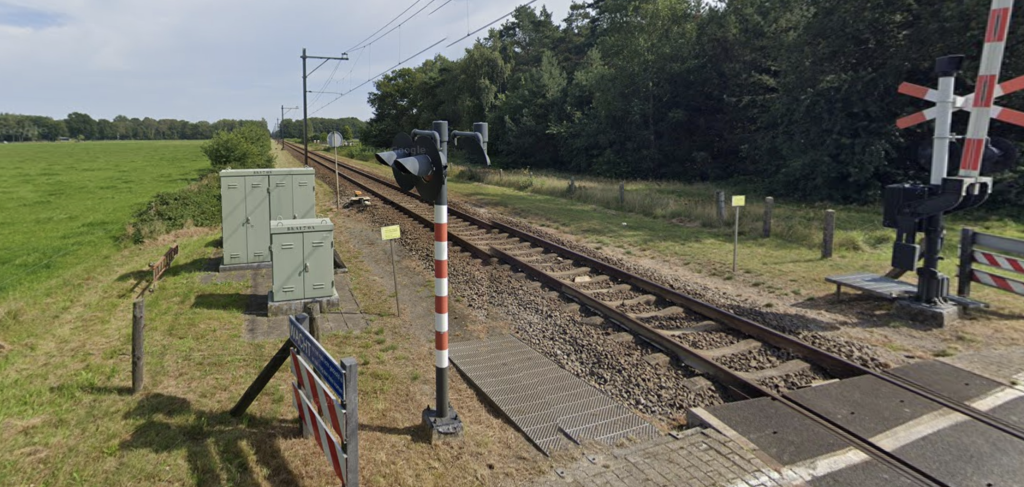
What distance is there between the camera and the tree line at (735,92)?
21.1m

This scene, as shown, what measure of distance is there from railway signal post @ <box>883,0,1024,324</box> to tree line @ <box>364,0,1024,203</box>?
1152mm

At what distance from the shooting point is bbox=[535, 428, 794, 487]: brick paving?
4.21m

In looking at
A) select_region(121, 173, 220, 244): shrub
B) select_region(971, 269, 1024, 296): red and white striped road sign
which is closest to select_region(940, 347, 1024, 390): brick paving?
select_region(971, 269, 1024, 296): red and white striped road sign

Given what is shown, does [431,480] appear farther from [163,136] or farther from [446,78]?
[163,136]

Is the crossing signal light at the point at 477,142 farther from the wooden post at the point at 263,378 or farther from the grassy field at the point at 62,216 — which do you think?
the grassy field at the point at 62,216

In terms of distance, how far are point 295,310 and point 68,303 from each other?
4824mm

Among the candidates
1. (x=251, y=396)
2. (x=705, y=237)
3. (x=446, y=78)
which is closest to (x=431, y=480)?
(x=251, y=396)

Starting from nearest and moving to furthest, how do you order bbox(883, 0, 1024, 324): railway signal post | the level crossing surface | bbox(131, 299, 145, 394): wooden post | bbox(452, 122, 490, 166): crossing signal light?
the level crossing surface → bbox(452, 122, 490, 166): crossing signal light → bbox(131, 299, 145, 394): wooden post → bbox(883, 0, 1024, 324): railway signal post

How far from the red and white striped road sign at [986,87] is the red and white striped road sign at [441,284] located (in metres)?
7.47

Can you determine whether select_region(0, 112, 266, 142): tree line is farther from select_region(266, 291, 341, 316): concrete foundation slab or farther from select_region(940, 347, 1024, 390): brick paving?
select_region(940, 347, 1024, 390): brick paving

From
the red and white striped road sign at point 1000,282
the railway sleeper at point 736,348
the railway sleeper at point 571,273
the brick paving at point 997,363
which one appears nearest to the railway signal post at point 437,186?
the railway sleeper at point 736,348

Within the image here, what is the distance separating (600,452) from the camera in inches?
185

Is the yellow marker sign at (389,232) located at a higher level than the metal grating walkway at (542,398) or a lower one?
higher

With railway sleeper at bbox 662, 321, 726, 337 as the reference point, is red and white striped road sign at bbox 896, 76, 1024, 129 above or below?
above
